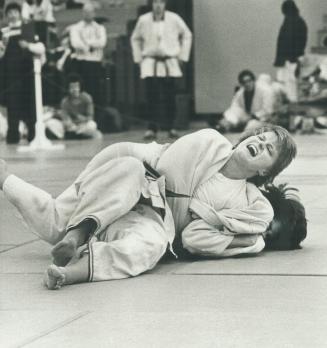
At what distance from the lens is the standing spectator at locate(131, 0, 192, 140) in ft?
54.4

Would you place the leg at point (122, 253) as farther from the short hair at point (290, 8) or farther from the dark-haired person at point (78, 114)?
the short hair at point (290, 8)

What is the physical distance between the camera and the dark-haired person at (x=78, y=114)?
1864 centimetres

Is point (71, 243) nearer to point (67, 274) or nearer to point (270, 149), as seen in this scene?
point (67, 274)

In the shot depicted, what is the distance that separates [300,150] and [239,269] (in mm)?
9007

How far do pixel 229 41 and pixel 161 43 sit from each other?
228 inches

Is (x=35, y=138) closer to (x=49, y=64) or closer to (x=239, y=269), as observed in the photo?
(x=49, y=64)

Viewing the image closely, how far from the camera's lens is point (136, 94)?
21.9m

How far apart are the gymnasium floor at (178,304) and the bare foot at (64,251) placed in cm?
15

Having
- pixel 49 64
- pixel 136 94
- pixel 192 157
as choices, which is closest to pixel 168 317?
pixel 192 157

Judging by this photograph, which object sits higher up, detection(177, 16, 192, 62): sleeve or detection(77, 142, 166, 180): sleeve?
detection(77, 142, 166, 180): sleeve

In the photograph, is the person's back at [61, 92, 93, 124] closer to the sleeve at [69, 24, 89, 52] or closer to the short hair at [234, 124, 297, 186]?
the sleeve at [69, 24, 89, 52]

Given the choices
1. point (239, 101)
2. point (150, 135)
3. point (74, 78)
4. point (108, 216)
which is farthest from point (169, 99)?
point (108, 216)

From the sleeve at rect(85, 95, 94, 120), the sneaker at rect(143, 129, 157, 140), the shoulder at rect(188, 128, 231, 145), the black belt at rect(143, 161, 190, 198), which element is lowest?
the sneaker at rect(143, 129, 157, 140)

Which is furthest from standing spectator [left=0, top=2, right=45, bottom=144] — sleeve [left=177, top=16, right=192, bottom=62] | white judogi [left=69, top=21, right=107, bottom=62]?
sleeve [left=177, top=16, right=192, bottom=62]
